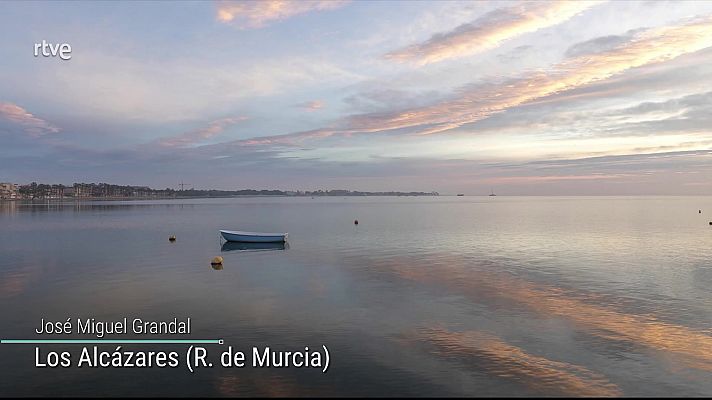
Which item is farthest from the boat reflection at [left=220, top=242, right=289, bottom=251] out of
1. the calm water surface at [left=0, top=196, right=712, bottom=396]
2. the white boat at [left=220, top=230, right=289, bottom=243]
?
the calm water surface at [left=0, top=196, right=712, bottom=396]

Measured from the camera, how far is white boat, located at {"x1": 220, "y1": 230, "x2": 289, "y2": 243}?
64812mm

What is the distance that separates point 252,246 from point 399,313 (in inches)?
1602

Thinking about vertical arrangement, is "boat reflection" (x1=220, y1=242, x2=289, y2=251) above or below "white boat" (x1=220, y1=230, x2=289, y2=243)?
below

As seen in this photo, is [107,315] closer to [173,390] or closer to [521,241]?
[173,390]

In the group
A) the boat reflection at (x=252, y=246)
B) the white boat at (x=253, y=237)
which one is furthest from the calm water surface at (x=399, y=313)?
the white boat at (x=253, y=237)

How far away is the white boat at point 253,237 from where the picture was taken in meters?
64.8

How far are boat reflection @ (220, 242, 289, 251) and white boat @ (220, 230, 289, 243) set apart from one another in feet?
1.45

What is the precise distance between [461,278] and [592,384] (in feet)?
73.0

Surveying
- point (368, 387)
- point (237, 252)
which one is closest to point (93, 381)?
point (368, 387)

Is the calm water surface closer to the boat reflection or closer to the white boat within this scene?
the boat reflection

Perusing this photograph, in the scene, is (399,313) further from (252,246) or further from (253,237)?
(253,237)

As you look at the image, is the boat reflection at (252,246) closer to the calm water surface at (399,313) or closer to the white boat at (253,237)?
the white boat at (253,237)

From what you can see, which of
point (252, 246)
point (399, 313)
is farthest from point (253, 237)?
point (399, 313)

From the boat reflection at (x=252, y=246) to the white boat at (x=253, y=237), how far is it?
443mm
